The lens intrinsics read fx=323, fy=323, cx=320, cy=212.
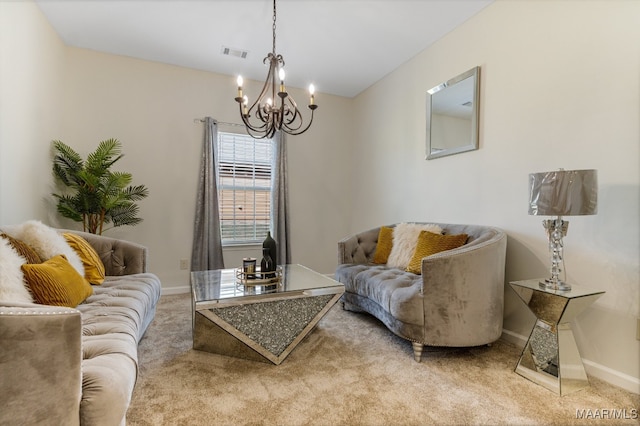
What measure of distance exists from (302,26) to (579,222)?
2701mm

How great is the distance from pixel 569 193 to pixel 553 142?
672 millimetres

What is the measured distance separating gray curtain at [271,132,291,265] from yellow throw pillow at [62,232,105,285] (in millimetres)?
2085

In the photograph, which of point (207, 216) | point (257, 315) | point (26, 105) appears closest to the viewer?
point (257, 315)

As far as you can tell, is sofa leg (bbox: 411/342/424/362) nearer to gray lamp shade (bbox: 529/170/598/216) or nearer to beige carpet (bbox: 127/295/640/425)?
beige carpet (bbox: 127/295/640/425)

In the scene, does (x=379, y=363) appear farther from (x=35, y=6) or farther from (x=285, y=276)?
(x=35, y=6)

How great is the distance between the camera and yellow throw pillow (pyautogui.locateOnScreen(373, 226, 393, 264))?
3.20 m

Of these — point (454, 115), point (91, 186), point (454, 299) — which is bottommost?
point (454, 299)

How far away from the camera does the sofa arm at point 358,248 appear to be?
3.23 m

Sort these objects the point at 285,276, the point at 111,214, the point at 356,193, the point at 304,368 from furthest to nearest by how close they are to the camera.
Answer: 1. the point at 356,193
2. the point at 111,214
3. the point at 285,276
4. the point at 304,368

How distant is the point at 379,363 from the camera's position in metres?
2.08

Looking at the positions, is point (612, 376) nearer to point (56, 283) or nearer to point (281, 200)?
point (56, 283)

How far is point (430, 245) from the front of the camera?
8.73ft

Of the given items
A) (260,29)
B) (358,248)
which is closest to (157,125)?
(260,29)

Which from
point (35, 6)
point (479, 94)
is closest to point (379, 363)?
point (479, 94)
